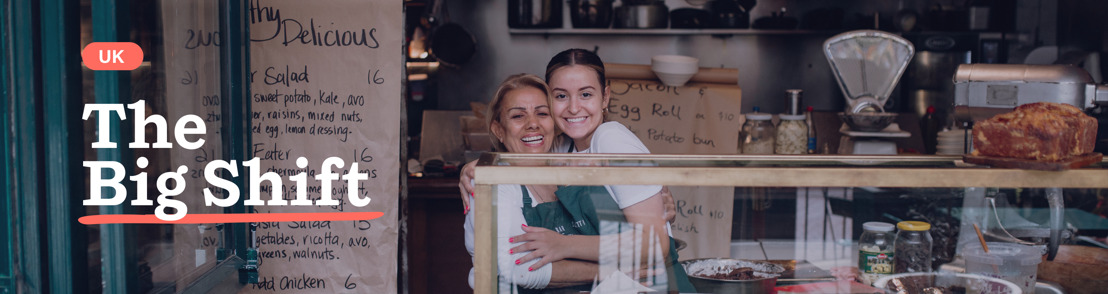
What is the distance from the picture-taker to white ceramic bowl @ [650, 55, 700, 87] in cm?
304

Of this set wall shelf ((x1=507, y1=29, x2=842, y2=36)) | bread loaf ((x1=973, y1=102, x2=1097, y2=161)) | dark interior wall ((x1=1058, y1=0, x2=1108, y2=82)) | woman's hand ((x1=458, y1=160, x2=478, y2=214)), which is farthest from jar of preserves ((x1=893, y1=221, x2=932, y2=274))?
wall shelf ((x1=507, y1=29, x2=842, y2=36))

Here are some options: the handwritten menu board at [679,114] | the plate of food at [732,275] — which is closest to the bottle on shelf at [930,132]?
the handwritten menu board at [679,114]

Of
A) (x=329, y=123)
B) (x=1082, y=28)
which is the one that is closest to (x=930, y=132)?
(x=1082, y=28)

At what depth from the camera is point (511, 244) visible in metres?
1.46

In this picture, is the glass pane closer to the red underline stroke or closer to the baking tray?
the red underline stroke

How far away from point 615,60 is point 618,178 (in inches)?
177

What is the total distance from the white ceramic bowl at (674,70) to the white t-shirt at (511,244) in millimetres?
1682

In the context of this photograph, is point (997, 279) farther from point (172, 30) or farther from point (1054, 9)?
point (1054, 9)

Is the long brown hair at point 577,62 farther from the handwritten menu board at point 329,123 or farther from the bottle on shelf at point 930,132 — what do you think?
the bottle on shelf at point 930,132

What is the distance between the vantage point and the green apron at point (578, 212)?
1.47 metres

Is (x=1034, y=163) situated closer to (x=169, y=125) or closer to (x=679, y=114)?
(x=679, y=114)

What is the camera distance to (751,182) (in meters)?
1.36

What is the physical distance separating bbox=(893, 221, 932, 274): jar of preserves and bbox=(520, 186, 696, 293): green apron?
551 millimetres

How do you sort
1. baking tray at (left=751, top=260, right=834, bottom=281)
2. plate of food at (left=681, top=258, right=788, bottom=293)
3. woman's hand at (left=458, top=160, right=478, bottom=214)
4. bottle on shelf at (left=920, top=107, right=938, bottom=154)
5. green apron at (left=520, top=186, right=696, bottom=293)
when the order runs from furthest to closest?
bottle on shelf at (left=920, top=107, right=938, bottom=154), woman's hand at (left=458, top=160, right=478, bottom=214), baking tray at (left=751, top=260, right=834, bottom=281), plate of food at (left=681, top=258, right=788, bottom=293), green apron at (left=520, top=186, right=696, bottom=293)
